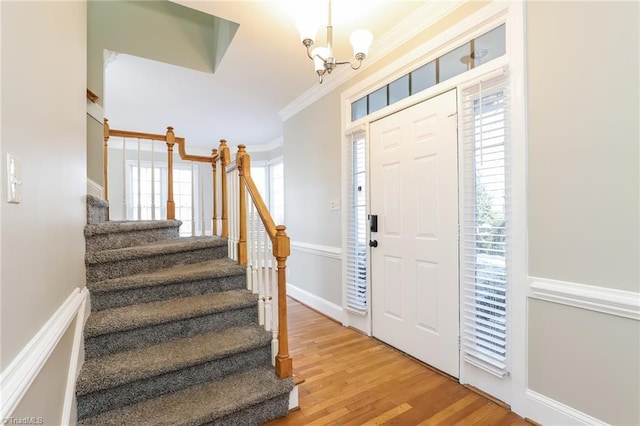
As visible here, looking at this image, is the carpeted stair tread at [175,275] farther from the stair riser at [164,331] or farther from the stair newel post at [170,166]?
the stair newel post at [170,166]

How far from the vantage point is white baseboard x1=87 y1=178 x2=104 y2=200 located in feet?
8.80

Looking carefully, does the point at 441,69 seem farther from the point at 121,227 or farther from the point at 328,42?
the point at 121,227

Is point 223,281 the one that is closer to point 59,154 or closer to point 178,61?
point 59,154

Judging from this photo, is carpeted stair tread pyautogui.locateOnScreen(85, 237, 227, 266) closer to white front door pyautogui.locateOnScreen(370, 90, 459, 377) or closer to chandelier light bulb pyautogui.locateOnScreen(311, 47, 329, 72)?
white front door pyautogui.locateOnScreen(370, 90, 459, 377)

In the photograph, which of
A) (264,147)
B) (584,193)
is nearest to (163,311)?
(584,193)

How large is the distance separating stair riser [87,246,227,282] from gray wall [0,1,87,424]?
42 centimetres

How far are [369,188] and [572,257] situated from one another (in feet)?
5.21

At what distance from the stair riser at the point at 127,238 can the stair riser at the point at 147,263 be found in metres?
0.19

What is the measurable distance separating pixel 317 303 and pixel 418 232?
1788mm

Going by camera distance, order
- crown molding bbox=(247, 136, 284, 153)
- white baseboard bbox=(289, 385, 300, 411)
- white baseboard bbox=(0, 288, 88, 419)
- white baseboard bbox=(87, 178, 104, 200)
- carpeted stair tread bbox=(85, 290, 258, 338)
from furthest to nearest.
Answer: crown molding bbox=(247, 136, 284, 153) → white baseboard bbox=(87, 178, 104, 200) → white baseboard bbox=(289, 385, 300, 411) → carpeted stair tread bbox=(85, 290, 258, 338) → white baseboard bbox=(0, 288, 88, 419)

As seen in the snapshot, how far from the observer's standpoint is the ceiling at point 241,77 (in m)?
2.20

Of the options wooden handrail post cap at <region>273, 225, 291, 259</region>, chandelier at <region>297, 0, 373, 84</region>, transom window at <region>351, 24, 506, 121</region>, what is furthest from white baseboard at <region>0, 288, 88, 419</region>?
transom window at <region>351, 24, 506, 121</region>

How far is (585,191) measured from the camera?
58.4 inches

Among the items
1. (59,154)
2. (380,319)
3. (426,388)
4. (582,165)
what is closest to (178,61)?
(59,154)
